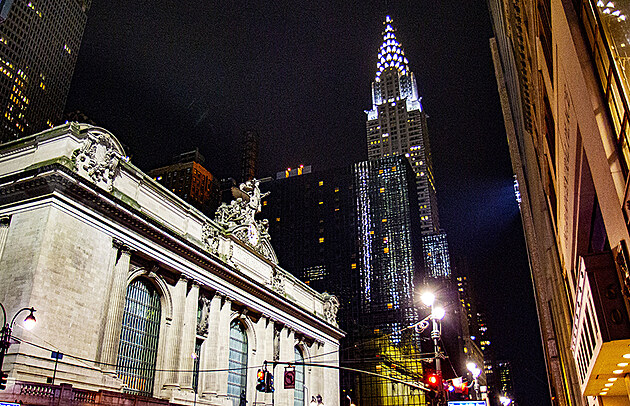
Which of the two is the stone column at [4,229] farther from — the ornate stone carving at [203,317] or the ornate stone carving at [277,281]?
the ornate stone carving at [277,281]

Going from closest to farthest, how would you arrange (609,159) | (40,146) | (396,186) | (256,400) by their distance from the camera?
(609,159)
(40,146)
(256,400)
(396,186)

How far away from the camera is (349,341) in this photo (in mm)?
105438

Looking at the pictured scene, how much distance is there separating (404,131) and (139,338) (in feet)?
508

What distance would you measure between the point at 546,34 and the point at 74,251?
28.2m

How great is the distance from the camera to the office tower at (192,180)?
132 meters

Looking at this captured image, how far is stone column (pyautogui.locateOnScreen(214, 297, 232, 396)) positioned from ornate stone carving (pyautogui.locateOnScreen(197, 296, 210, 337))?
154cm

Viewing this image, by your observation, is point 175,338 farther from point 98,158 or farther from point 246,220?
point 246,220

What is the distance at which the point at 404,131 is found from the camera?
179 m

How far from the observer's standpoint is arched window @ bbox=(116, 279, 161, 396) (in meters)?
34.5

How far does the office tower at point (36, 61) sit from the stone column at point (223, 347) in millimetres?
87070

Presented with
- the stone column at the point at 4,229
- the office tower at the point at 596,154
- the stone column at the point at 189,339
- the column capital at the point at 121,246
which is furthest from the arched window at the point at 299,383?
the office tower at the point at 596,154

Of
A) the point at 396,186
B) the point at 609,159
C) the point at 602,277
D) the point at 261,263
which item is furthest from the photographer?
the point at 396,186

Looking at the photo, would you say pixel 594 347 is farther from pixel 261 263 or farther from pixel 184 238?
pixel 261 263

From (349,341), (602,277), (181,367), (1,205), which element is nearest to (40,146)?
(1,205)
